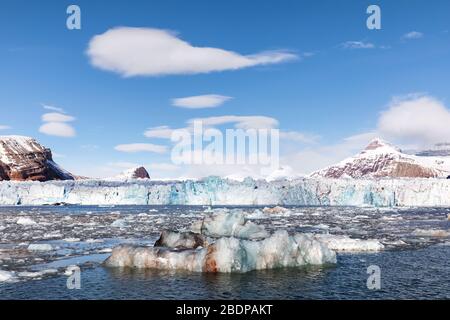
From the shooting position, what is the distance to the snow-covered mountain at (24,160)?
6949 inches

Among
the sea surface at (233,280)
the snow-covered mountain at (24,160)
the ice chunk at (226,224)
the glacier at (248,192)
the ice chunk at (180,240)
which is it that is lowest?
the sea surface at (233,280)

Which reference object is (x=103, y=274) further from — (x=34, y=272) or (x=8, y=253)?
(x=8, y=253)

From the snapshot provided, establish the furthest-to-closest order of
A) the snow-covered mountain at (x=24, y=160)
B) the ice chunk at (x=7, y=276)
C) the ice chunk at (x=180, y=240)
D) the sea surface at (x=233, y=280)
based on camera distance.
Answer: the snow-covered mountain at (x=24, y=160) → the ice chunk at (x=180, y=240) → the ice chunk at (x=7, y=276) → the sea surface at (x=233, y=280)

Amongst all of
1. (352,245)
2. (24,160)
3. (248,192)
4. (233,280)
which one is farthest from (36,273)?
(24,160)

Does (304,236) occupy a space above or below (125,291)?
above

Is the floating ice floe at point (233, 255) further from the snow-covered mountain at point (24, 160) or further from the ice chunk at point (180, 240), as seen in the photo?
the snow-covered mountain at point (24, 160)

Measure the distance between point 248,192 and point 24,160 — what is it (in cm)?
10854

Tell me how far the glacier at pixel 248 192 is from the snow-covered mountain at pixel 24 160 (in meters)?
63.4

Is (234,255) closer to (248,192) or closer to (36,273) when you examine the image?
(36,273)

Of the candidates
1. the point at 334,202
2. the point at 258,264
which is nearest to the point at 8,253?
the point at 258,264

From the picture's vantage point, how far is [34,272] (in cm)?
1777

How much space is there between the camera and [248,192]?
10944 centimetres

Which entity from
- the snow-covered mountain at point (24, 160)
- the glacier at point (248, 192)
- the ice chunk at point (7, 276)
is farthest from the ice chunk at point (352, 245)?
A: the snow-covered mountain at point (24, 160)
